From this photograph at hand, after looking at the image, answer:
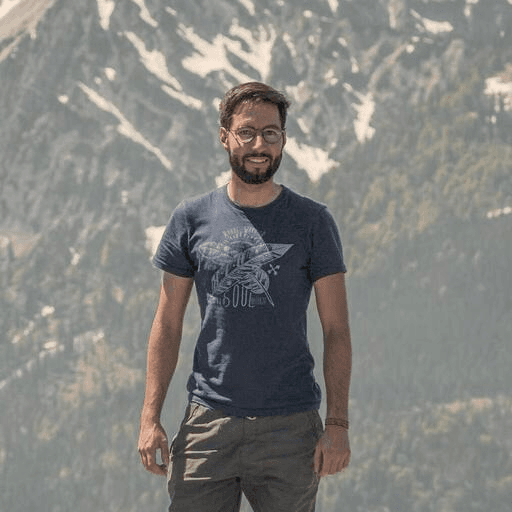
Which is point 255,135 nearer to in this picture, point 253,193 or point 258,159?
point 258,159

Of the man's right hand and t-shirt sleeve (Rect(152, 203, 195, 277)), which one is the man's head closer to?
t-shirt sleeve (Rect(152, 203, 195, 277))

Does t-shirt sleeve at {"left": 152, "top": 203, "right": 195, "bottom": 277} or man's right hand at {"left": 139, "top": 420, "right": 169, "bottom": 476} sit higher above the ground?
t-shirt sleeve at {"left": 152, "top": 203, "right": 195, "bottom": 277}

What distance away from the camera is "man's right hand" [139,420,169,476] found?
730cm

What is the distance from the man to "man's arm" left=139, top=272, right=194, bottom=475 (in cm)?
2

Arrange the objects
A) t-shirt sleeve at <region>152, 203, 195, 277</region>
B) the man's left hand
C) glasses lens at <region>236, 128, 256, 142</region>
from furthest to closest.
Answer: t-shirt sleeve at <region>152, 203, 195, 277</region> < glasses lens at <region>236, 128, 256, 142</region> < the man's left hand

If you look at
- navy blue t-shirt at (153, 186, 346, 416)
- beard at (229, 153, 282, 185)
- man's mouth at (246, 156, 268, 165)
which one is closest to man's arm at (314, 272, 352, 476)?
navy blue t-shirt at (153, 186, 346, 416)

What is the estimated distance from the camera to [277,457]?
23.9 feet

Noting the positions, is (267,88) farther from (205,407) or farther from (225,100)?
(205,407)

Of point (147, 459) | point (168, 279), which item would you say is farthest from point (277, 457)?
point (168, 279)

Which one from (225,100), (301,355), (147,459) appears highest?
(225,100)

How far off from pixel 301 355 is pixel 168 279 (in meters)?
1.16

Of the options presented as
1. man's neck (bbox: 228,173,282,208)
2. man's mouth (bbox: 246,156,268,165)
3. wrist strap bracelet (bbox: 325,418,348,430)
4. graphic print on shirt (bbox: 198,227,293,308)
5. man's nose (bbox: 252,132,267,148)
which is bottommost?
wrist strap bracelet (bbox: 325,418,348,430)

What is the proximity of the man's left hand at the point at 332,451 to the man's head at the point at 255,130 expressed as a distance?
1.86 m

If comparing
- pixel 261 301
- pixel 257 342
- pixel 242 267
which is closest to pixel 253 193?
pixel 242 267
